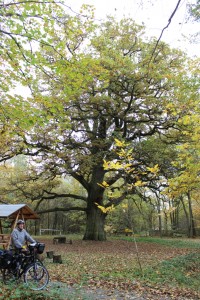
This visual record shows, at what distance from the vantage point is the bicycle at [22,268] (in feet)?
20.3

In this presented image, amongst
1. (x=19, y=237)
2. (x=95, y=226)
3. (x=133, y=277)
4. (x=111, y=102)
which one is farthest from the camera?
(x=95, y=226)

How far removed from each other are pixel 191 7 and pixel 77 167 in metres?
13.3

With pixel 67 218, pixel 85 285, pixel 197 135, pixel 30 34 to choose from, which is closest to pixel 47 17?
pixel 30 34

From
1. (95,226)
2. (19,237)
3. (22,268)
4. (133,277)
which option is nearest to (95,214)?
(95,226)

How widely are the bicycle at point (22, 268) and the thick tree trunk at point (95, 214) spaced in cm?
1243

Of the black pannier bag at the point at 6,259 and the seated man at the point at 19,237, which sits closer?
the black pannier bag at the point at 6,259

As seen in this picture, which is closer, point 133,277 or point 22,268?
point 22,268

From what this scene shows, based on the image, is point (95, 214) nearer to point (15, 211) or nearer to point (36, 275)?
point (15, 211)

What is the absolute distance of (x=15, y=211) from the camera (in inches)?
412

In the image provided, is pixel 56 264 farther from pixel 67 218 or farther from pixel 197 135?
pixel 67 218

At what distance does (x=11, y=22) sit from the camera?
5.15 metres

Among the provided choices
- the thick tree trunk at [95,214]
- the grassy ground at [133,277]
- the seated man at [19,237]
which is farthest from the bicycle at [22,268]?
the thick tree trunk at [95,214]

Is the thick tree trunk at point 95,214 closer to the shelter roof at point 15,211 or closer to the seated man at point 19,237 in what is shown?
the shelter roof at point 15,211

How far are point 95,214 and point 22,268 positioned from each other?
42.4 ft
